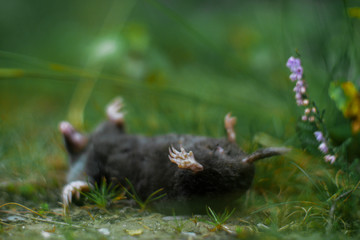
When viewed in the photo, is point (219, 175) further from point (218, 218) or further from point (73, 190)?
point (73, 190)

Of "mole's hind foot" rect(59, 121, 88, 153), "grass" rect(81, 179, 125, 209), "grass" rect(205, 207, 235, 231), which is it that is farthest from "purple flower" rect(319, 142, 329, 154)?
"mole's hind foot" rect(59, 121, 88, 153)

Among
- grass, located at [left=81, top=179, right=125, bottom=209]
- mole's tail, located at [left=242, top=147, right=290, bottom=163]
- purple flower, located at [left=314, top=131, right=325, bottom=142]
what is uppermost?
purple flower, located at [left=314, top=131, right=325, bottom=142]

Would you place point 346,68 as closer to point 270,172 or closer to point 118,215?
point 270,172

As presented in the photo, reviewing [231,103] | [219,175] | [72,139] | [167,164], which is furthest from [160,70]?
[219,175]

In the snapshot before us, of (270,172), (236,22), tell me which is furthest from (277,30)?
(270,172)

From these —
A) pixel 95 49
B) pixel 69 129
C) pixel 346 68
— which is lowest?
pixel 69 129

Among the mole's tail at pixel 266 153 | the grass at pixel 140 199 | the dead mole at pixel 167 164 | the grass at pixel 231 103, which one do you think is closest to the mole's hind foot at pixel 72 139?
the dead mole at pixel 167 164

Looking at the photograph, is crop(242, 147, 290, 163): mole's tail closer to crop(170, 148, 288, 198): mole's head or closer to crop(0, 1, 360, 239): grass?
crop(170, 148, 288, 198): mole's head
